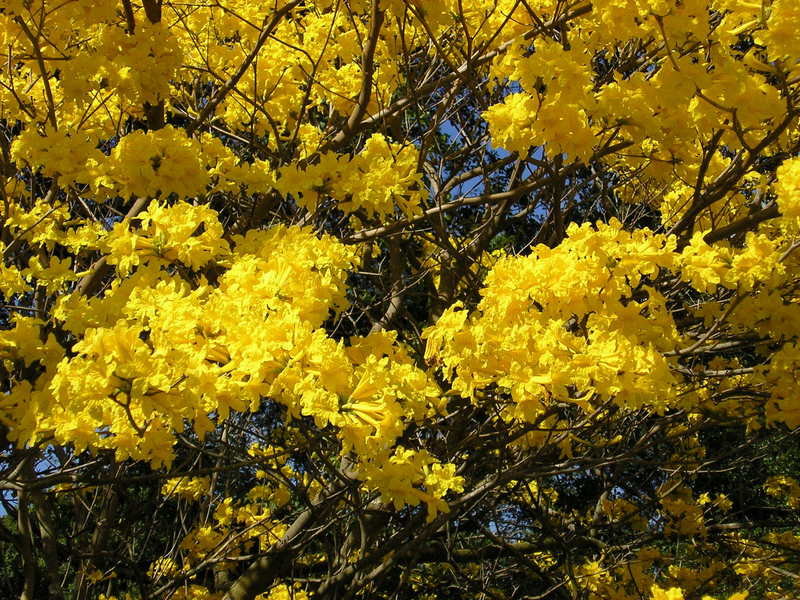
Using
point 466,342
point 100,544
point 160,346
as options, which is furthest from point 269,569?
point 160,346

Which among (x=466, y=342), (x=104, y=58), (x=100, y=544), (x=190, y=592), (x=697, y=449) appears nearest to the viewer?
(x=466, y=342)

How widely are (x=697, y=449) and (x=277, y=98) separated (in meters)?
3.99

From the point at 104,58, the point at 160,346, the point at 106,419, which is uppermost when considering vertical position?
the point at 104,58

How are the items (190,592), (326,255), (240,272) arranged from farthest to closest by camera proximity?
(190,592) → (326,255) → (240,272)

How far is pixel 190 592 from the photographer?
5.30 meters

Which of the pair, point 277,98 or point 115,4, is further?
point 277,98

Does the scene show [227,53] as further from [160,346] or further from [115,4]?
[160,346]

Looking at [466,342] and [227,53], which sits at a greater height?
[227,53]

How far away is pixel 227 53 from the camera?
16.1 ft

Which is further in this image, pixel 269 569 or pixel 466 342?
pixel 269 569

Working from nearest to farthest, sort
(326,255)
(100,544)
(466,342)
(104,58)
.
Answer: (326,255)
(466,342)
(104,58)
(100,544)

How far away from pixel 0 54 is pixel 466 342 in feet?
8.33

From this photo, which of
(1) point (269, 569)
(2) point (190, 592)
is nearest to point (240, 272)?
(1) point (269, 569)

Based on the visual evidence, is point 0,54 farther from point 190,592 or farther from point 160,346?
point 190,592
